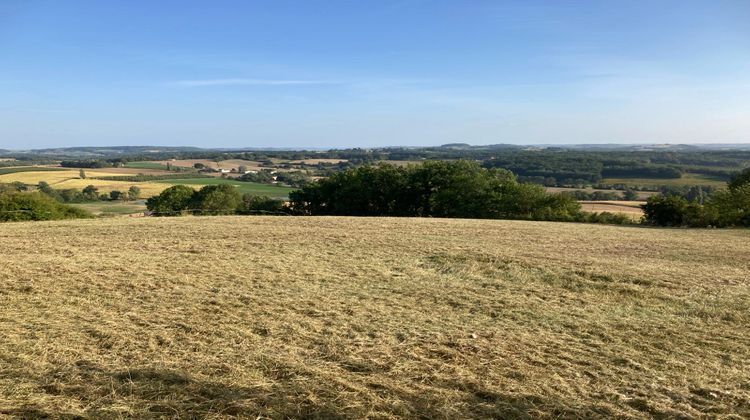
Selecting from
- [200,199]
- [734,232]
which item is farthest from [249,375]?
[200,199]

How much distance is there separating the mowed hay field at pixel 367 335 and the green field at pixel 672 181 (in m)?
67.3

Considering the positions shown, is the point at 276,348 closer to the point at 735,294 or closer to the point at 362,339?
the point at 362,339

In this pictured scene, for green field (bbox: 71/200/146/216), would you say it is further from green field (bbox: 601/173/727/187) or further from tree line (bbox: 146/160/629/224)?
green field (bbox: 601/173/727/187)

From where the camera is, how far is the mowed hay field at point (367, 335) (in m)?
4.48

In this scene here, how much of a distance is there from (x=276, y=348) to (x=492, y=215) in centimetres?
3146

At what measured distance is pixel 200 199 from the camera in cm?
4856

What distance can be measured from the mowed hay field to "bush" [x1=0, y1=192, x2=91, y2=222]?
14.8 m

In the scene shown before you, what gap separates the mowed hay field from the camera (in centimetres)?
448

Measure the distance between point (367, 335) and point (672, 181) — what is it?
83.8m

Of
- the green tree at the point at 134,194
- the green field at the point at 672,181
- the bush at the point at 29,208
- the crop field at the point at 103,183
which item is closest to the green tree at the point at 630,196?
the green field at the point at 672,181

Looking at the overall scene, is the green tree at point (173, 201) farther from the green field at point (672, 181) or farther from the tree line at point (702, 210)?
the green field at point (672, 181)

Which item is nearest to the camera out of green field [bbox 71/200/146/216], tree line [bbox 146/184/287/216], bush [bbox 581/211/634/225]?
bush [bbox 581/211/634/225]

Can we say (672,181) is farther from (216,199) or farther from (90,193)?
(90,193)

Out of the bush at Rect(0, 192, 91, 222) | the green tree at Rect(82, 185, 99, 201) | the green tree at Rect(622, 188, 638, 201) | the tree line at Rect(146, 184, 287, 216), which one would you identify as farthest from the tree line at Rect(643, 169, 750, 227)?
the green tree at Rect(82, 185, 99, 201)
